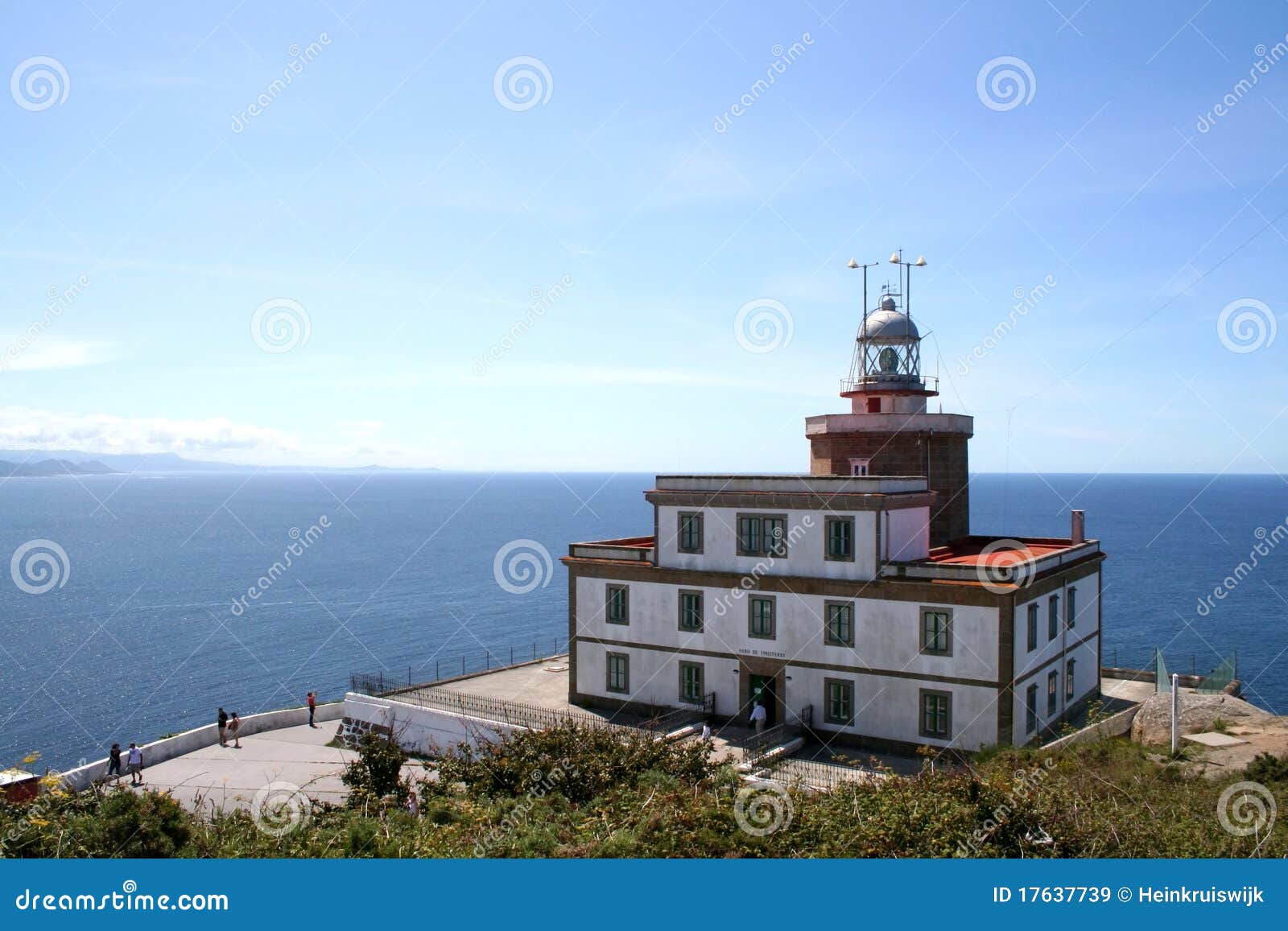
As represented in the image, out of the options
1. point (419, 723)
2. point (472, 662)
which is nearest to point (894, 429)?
point (419, 723)

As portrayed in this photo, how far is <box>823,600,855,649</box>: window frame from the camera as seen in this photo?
29.0 metres

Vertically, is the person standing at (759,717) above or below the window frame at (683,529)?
below

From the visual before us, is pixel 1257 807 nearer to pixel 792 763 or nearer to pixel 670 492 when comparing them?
pixel 792 763

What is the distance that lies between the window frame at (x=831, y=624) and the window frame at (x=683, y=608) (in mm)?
4093

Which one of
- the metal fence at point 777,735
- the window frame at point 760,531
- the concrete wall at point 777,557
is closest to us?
the metal fence at point 777,735

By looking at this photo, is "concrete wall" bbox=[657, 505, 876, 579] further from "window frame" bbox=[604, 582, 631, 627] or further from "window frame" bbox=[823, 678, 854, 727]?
"window frame" bbox=[823, 678, 854, 727]

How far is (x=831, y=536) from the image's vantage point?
29438 mm

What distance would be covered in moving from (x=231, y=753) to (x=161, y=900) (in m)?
26.5

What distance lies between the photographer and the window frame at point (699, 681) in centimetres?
3139

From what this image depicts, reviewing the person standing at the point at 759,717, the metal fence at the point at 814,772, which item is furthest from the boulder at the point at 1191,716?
the person standing at the point at 759,717

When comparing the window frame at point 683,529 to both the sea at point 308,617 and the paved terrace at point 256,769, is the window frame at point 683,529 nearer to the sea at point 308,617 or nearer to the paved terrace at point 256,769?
the paved terrace at point 256,769

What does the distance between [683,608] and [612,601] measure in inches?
111

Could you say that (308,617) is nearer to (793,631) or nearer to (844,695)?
(793,631)

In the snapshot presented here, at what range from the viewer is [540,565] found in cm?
13188
